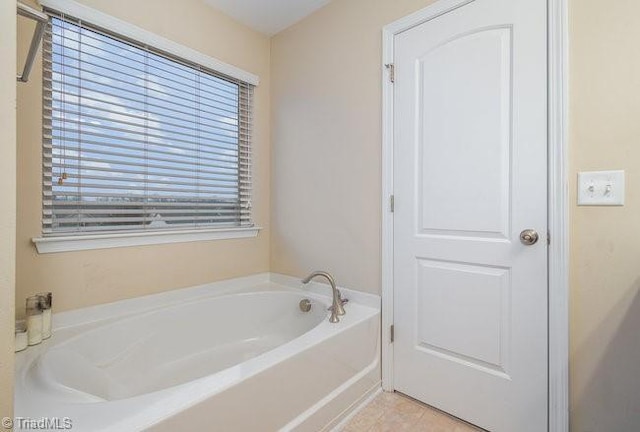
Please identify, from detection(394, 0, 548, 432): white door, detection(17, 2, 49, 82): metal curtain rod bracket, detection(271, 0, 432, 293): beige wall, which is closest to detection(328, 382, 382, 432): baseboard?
detection(394, 0, 548, 432): white door

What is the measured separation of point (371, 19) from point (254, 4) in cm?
79

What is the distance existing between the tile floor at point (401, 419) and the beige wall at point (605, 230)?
50 cm

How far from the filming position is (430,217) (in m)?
1.53

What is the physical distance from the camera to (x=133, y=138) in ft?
5.34

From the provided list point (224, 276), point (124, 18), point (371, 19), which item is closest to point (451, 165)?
point (371, 19)

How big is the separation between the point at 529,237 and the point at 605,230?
0.23 meters

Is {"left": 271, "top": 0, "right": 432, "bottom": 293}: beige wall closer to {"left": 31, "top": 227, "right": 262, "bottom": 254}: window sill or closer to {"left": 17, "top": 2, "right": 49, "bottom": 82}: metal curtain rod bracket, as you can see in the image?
{"left": 31, "top": 227, "right": 262, "bottom": 254}: window sill

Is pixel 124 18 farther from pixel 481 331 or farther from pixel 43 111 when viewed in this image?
pixel 481 331

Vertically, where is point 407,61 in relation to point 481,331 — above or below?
above

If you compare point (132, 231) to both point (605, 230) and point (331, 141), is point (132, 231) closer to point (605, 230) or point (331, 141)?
point (331, 141)

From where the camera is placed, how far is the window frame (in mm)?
1381

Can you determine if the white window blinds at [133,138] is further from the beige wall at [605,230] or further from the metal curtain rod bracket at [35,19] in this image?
the beige wall at [605,230]

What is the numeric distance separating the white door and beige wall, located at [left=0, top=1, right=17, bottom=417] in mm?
1477

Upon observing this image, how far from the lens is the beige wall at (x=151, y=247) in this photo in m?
1.32
